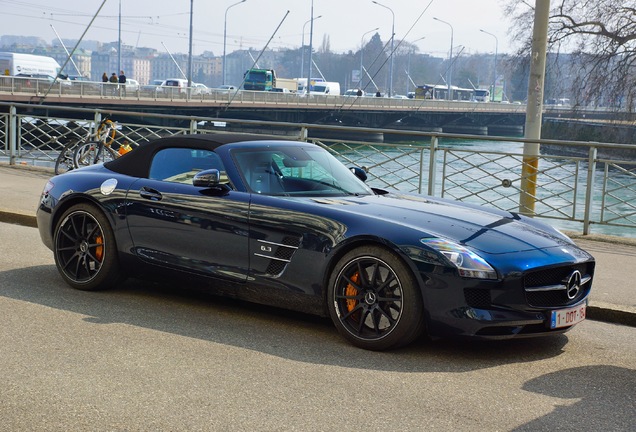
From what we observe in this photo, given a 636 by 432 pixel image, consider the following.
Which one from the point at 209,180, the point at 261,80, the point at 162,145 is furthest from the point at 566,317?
the point at 261,80

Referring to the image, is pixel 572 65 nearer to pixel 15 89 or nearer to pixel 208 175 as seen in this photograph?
pixel 15 89

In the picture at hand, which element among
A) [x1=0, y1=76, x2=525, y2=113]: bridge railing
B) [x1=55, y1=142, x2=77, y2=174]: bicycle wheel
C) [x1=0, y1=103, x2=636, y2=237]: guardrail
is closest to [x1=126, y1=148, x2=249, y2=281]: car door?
[x1=0, y1=103, x2=636, y2=237]: guardrail

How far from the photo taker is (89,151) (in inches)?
639

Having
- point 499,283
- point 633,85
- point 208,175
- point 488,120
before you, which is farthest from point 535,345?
point 488,120

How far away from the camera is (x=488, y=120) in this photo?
103312mm

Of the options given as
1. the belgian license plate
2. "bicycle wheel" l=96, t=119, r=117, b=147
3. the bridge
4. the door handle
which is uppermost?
the door handle

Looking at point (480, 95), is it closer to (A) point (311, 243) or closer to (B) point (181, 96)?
(B) point (181, 96)

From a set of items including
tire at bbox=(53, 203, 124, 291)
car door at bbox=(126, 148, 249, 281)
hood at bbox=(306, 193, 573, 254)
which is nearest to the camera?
hood at bbox=(306, 193, 573, 254)

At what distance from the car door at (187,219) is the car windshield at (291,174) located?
173 mm

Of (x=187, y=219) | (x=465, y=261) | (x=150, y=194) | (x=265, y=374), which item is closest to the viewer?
(x=265, y=374)

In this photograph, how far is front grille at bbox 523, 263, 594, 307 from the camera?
5.46m

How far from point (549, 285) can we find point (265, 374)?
177 cm

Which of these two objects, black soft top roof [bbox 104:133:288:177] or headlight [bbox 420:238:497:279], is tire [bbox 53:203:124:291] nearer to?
black soft top roof [bbox 104:133:288:177]

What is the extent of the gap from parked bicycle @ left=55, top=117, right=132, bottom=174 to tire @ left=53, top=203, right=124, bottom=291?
892 centimetres
